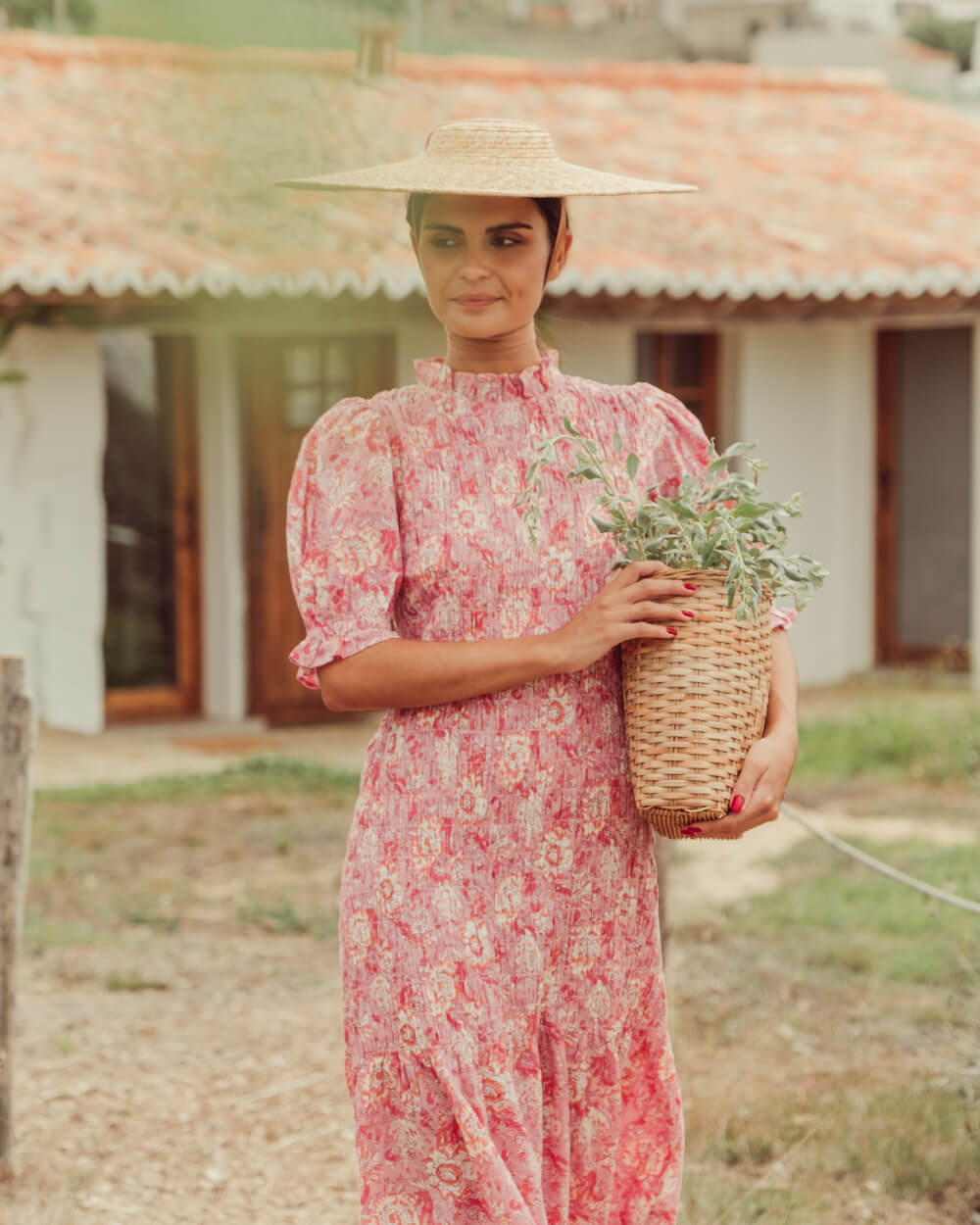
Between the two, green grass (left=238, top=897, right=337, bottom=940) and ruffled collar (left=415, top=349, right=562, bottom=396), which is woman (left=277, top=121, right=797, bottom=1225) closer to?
ruffled collar (left=415, top=349, right=562, bottom=396)

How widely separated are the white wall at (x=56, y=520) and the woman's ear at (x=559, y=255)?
24.0ft

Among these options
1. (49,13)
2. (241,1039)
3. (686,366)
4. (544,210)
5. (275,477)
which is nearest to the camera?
(49,13)

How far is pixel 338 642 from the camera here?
1953mm

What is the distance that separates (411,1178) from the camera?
6.63 feet

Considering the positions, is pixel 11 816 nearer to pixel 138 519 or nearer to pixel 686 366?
pixel 138 519

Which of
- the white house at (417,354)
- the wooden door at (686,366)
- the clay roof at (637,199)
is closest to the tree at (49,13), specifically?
the clay roof at (637,199)

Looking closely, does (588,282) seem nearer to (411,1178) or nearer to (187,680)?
(187,680)

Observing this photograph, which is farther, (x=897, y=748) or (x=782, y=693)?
(x=897, y=748)

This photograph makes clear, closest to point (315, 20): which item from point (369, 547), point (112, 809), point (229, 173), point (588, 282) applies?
point (229, 173)

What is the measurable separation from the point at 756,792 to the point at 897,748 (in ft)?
21.5

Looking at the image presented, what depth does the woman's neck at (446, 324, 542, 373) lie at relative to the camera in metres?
2.07

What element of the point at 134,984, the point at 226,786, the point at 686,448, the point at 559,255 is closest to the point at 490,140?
the point at 559,255

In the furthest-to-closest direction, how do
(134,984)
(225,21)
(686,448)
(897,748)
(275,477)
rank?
1. (275,477)
2. (897,748)
3. (134,984)
4. (686,448)
5. (225,21)

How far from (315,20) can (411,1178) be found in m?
1.39
